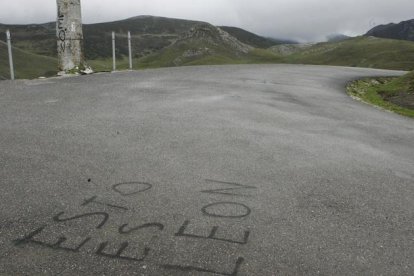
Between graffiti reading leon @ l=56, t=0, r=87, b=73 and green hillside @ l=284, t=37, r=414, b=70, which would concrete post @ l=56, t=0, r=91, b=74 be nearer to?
graffiti reading leon @ l=56, t=0, r=87, b=73

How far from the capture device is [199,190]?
18.9 feet

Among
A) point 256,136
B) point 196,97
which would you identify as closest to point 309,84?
point 196,97

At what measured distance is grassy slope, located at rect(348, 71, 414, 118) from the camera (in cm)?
1459

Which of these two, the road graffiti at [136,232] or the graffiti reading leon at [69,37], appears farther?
the graffiti reading leon at [69,37]

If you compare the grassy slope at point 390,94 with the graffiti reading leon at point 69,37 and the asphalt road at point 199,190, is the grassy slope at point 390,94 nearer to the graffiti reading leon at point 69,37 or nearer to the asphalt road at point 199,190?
the asphalt road at point 199,190

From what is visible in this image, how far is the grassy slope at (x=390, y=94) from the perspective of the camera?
14589 mm

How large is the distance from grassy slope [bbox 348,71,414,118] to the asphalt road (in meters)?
3.68

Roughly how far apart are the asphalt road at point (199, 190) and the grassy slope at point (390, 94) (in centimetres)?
368

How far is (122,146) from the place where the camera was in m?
7.41

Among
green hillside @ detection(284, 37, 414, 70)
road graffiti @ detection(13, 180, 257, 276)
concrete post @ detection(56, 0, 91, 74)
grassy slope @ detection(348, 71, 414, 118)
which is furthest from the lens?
green hillside @ detection(284, 37, 414, 70)

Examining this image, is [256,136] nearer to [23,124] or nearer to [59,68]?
[23,124]

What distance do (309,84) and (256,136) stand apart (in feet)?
30.3

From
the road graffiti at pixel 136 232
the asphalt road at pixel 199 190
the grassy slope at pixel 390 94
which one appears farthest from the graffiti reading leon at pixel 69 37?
the road graffiti at pixel 136 232

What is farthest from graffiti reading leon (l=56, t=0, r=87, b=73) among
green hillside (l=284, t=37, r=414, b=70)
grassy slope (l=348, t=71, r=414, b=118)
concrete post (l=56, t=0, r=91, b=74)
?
green hillside (l=284, t=37, r=414, b=70)
